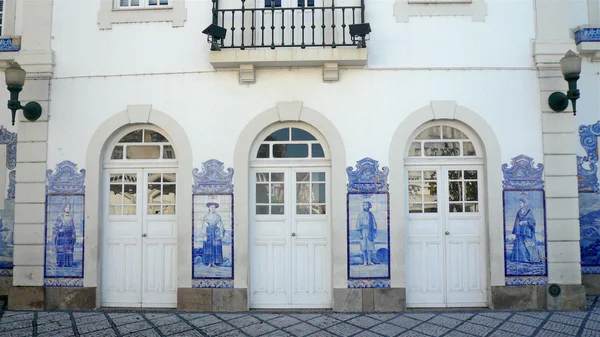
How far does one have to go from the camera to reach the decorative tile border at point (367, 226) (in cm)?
632

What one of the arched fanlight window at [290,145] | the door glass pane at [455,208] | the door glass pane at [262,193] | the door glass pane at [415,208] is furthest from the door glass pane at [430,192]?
the door glass pane at [262,193]

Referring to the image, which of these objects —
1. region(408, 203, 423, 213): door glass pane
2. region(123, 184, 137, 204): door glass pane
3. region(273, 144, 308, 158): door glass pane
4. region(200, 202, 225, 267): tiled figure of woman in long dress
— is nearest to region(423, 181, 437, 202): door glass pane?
region(408, 203, 423, 213): door glass pane

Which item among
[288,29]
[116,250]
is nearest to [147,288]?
[116,250]

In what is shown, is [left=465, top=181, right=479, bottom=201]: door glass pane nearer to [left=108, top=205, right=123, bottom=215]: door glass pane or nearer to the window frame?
the window frame

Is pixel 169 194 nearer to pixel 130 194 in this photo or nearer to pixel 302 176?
pixel 130 194

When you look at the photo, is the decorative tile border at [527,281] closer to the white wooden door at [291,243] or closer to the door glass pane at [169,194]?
the white wooden door at [291,243]

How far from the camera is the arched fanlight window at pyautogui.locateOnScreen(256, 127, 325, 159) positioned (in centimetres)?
666

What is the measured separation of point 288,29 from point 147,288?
4597mm

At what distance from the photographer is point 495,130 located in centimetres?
648

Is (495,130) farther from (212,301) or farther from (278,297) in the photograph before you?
(212,301)

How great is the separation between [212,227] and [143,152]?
1.68 metres

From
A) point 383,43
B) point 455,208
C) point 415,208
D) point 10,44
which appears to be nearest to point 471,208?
point 455,208

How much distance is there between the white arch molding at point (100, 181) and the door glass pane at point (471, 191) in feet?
14.0

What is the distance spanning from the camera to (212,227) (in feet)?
21.2
